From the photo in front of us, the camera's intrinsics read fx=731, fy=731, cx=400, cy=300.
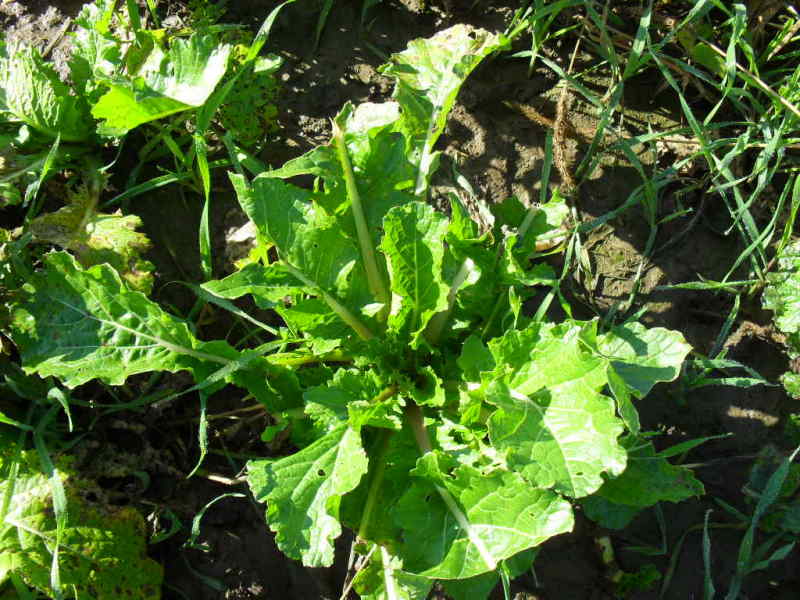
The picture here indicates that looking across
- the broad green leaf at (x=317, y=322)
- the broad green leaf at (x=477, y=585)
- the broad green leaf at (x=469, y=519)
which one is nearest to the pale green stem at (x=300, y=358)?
the broad green leaf at (x=317, y=322)

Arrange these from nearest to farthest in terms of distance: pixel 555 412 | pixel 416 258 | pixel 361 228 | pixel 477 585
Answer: pixel 555 412 → pixel 477 585 → pixel 416 258 → pixel 361 228

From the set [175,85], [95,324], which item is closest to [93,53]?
[175,85]

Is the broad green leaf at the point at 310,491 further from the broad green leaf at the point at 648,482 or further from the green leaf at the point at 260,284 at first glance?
the broad green leaf at the point at 648,482

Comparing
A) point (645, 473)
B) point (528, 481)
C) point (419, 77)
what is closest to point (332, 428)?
point (528, 481)

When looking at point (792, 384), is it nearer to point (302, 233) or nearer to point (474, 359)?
point (474, 359)

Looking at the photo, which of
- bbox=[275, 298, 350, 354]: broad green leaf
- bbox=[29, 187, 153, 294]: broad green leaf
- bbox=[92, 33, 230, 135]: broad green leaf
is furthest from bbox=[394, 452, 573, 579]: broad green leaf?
bbox=[92, 33, 230, 135]: broad green leaf

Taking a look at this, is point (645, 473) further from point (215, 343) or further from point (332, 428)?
point (215, 343)

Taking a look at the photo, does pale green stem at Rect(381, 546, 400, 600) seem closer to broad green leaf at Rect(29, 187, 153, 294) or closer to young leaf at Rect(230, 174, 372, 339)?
young leaf at Rect(230, 174, 372, 339)
